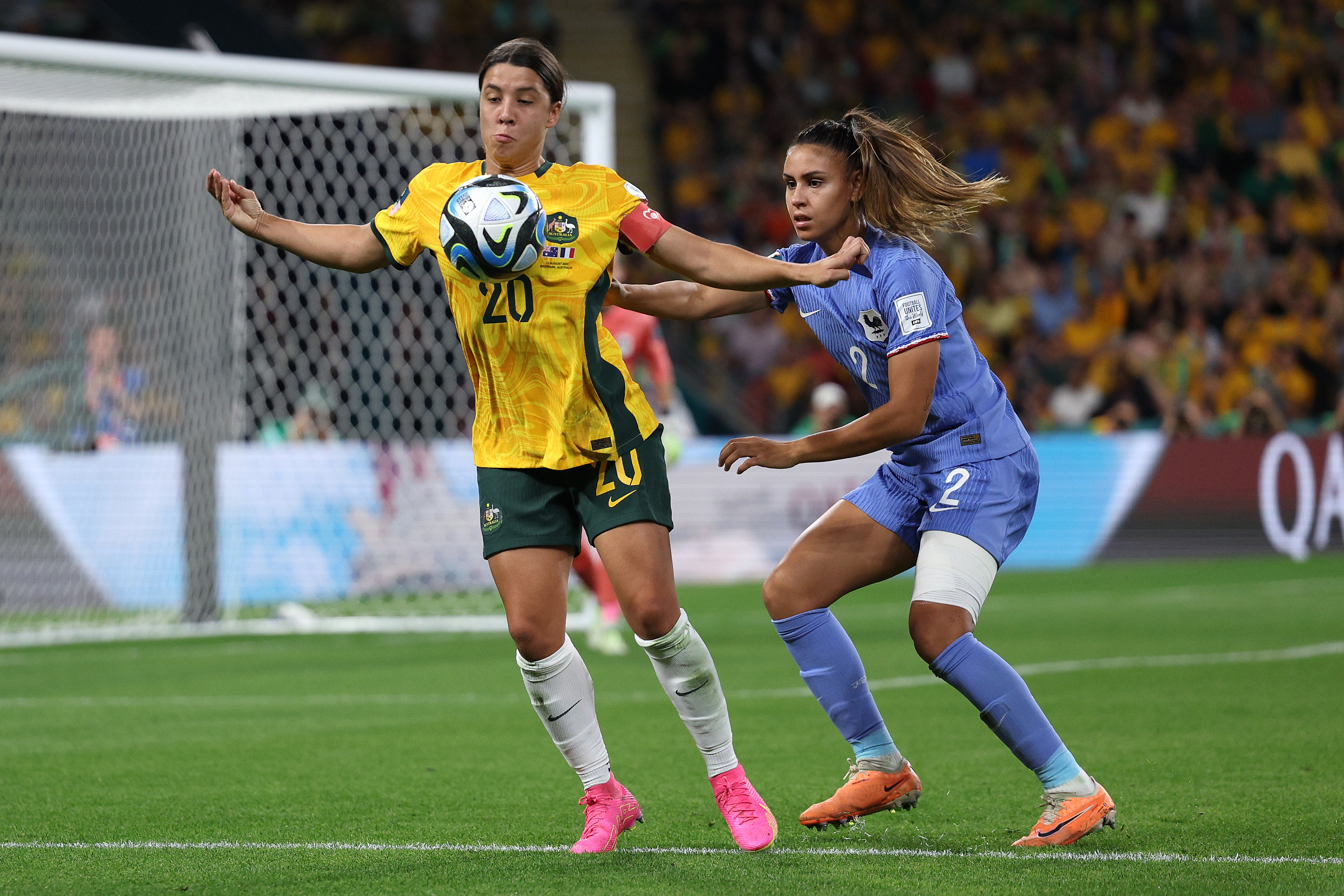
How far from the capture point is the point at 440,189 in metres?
4.24

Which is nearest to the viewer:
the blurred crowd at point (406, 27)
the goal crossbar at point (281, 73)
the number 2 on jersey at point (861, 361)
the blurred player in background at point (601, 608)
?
the number 2 on jersey at point (861, 361)

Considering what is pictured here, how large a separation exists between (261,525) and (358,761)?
271 inches

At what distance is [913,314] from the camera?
168 inches

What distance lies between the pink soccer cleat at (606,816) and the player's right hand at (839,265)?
4.54 feet

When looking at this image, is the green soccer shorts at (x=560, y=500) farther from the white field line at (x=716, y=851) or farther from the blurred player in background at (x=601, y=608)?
the blurred player in background at (x=601, y=608)

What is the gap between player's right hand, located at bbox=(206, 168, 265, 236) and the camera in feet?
14.2

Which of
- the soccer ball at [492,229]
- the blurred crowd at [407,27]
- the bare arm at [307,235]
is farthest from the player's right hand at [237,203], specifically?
the blurred crowd at [407,27]

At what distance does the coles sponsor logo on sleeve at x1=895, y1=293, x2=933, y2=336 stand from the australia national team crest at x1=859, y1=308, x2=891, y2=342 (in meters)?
0.10

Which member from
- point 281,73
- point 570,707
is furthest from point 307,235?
point 281,73

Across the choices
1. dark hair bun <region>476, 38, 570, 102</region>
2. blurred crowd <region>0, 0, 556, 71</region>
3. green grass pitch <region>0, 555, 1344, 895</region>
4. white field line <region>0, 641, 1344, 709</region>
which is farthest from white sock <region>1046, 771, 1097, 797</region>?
blurred crowd <region>0, 0, 556, 71</region>

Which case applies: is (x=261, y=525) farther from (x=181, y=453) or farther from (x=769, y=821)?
(x=769, y=821)

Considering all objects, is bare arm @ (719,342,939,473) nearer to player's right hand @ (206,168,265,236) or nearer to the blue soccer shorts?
the blue soccer shorts

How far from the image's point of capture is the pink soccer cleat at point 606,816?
4.29 metres

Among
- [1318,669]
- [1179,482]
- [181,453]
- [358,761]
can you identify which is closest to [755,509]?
[1179,482]
